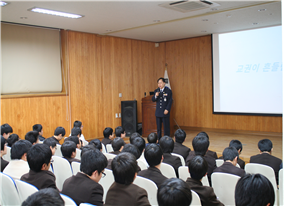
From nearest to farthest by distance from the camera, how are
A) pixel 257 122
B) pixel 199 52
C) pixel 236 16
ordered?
pixel 236 16 → pixel 257 122 → pixel 199 52

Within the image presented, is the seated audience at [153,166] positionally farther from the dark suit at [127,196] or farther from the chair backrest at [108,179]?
the dark suit at [127,196]

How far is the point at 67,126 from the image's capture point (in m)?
6.82

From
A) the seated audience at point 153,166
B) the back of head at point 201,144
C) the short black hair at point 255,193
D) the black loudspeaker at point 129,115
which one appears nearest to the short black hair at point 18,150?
the seated audience at point 153,166

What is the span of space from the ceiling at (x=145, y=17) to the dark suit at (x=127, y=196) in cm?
356

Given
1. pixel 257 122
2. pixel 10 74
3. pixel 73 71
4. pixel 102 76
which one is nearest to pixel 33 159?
pixel 10 74

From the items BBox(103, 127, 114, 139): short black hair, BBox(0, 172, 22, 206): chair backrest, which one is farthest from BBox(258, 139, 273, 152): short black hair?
BBox(0, 172, 22, 206): chair backrest

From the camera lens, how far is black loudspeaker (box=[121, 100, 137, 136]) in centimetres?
761

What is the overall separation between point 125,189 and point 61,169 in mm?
1367

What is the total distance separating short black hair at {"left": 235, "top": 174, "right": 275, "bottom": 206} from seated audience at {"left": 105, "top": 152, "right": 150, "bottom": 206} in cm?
63

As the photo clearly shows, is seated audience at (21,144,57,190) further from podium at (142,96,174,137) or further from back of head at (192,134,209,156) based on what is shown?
podium at (142,96,174,137)

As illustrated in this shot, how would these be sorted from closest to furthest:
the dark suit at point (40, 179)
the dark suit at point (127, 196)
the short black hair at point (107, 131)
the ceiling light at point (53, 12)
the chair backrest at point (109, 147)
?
the dark suit at point (127, 196) < the dark suit at point (40, 179) < the chair backrest at point (109, 147) < the short black hair at point (107, 131) < the ceiling light at point (53, 12)

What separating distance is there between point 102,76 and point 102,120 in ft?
4.17

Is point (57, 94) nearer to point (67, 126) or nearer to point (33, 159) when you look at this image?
point (67, 126)

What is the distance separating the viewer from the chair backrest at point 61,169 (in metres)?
2.83
